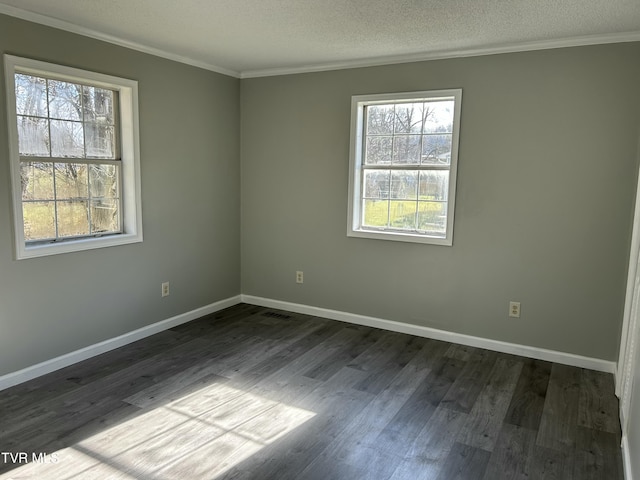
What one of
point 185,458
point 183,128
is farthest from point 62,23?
point 185,458

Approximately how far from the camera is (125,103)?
3.61 meters

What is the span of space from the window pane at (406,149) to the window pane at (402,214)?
0.37 m

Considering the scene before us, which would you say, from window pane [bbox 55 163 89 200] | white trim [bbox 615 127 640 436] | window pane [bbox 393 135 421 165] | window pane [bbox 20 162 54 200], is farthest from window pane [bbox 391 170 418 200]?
window pane [bbox 20 162 54 200]

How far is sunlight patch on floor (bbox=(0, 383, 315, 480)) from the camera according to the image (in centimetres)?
220

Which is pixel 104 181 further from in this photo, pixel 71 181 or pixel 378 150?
pixel 378 150

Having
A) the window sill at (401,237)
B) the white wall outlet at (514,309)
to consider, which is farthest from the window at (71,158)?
the white wall outlet at (514,309)

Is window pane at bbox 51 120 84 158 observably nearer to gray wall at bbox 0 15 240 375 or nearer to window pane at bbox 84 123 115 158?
window pane at bbox 84 123 115 158

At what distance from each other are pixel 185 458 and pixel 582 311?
2.93 meters

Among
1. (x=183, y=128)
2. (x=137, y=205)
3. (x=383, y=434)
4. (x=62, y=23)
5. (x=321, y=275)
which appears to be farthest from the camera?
(x=321, y=275)

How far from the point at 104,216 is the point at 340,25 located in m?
2.26

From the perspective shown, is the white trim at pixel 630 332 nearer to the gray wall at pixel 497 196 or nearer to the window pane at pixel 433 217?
the gray wall at pixel 497 196

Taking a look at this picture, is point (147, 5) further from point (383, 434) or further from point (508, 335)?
point (508, 335)

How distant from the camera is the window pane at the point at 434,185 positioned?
3.91 m

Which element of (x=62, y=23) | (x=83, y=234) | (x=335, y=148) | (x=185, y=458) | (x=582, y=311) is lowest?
(x=185, y=458)
